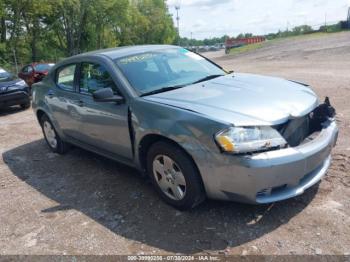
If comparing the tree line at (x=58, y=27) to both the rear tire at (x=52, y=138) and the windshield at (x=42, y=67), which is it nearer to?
the windshield at (x=42, y=67)

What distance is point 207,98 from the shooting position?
3.53m

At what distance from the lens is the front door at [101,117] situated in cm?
400

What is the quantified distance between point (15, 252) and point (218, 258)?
1874mm

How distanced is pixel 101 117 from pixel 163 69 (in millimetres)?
956

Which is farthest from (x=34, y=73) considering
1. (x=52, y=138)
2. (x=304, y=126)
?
(x=304, y=126)

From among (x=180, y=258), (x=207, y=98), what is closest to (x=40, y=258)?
(x=180, y=258)

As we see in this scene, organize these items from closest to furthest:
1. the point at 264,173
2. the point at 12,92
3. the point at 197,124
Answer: the point at 264,173, the point at 197,124, the point at 12,92

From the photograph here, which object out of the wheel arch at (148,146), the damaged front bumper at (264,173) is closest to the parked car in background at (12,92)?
the wheel arch at (148,146)

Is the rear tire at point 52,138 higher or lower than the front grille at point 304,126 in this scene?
lower

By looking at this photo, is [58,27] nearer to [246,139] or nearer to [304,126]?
[304,126]

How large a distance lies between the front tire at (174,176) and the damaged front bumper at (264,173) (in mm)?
123

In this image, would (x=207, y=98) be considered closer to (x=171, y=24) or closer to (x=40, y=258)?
(x=40, y=258)

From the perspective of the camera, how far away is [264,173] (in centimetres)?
293

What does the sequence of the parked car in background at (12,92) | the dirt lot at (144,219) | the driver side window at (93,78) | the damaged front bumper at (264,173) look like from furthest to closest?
the parked car in background at (12,92)
the driver side window at (93,78)
the dirt lot at (144,219)
the damaged front bumper at (264,173)
